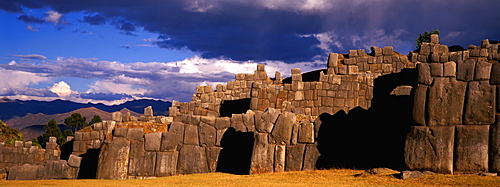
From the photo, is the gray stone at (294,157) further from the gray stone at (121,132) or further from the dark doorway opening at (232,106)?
the dark doorway opening at (232,106)

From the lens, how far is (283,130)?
21.9 m

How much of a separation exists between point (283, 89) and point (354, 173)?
52.2 feet

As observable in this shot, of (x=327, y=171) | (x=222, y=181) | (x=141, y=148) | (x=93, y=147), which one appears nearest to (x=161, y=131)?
(x=141, y=148)

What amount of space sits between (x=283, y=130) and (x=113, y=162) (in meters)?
7.67

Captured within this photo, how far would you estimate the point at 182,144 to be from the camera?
23.7 m

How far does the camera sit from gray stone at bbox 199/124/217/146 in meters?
23.9

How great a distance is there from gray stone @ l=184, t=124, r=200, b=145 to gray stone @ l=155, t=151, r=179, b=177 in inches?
35.3

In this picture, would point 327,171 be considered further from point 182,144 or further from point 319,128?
point 182,144

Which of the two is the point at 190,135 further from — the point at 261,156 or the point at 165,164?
the point at 261,156

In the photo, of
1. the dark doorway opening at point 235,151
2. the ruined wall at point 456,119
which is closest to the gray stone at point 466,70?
the ruined wall at point 456,119

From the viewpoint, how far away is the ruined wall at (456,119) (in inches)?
656

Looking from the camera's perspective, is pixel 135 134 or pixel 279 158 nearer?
pixel 279 158

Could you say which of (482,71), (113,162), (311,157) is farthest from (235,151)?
(482,71)

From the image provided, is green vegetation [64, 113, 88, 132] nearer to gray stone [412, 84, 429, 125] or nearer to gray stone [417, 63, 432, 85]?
gray stone [417, 63, 432, 85]
